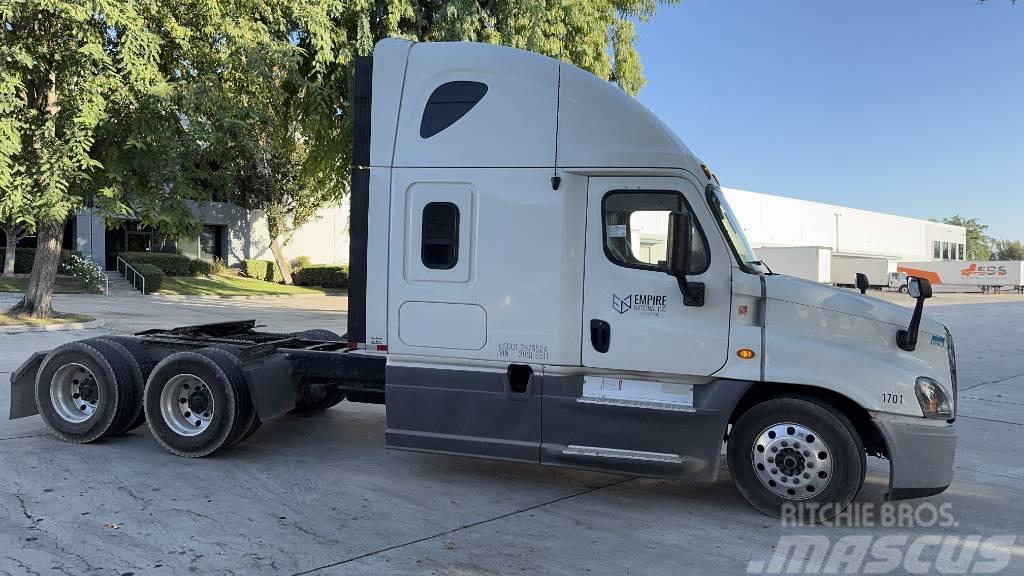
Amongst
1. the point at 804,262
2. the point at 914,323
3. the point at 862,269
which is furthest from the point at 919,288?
the point at 862,269

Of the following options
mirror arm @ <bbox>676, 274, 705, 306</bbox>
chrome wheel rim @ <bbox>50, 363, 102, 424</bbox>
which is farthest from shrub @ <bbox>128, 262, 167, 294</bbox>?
mirror arm @ <bbox>676, 274, 705, 306</bbox>

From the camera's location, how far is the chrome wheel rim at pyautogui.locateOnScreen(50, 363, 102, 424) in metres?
7.04

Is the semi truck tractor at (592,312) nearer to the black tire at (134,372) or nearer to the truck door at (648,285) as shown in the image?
the truck door at (648,285)

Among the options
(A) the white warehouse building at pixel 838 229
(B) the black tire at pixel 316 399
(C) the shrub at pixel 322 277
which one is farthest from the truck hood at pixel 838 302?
(A) the white warehouse building at pixel 838 229

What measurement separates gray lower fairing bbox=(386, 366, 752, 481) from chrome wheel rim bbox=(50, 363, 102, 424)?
10.6ft

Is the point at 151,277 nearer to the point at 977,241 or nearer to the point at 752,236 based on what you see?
the point at 752,236

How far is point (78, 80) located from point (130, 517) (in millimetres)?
12458

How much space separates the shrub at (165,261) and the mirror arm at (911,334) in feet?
122

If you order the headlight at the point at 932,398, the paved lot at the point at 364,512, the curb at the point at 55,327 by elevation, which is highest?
the headlight at the point at 932,398

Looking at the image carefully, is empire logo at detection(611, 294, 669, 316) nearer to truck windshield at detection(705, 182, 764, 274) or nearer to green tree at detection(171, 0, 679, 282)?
truck windshield at detection(705, 182, 764, 274)

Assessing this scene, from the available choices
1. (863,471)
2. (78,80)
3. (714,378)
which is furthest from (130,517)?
(78,80)

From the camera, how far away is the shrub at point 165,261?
3697 cm

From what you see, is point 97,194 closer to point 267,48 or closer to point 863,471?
point 267,48

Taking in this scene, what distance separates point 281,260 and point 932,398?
4016cm
